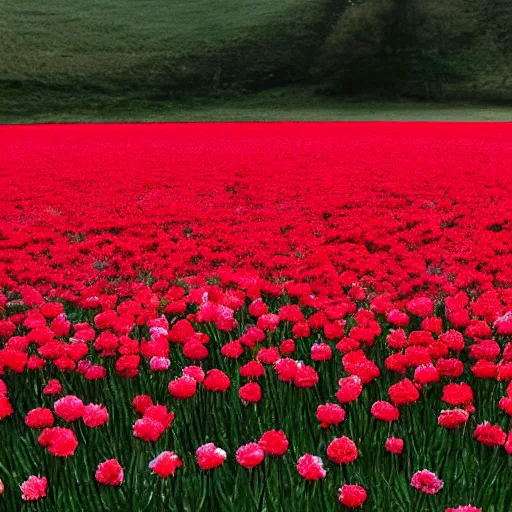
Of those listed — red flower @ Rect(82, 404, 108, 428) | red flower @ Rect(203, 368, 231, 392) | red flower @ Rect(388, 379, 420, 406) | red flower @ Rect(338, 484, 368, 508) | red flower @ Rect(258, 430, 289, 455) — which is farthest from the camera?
red flower @ Rect(203, 368, 231, 392)

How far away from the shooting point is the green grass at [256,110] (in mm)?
33969

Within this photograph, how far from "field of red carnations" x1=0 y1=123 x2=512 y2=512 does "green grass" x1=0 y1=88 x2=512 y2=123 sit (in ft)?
77.3

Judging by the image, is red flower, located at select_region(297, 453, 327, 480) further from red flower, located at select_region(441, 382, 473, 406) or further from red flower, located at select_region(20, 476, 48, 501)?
red flower, located at select_region(20, 476, 48, 501)

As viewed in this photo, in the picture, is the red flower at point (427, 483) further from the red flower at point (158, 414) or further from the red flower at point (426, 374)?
the red flower at point (158, 414)

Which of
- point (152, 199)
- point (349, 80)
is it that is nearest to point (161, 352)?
point (152, 199)

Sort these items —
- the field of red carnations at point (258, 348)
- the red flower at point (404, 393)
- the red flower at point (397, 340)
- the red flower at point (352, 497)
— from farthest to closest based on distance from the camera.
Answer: the red flower at point (397, 340), the red flower at point (404, 393), the field of red carnations at point (258, 348), the red flower at point (352, 497)

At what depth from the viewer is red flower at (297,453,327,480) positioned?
2.42 meters

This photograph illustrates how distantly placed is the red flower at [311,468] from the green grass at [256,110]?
3178cm

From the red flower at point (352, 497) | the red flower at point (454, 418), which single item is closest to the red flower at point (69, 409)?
the red flower at point (352, 497)

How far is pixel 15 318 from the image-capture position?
4418 mm

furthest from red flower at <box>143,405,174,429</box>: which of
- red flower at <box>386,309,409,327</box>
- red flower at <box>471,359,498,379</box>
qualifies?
red flower at <box>386,309,409,327</box>

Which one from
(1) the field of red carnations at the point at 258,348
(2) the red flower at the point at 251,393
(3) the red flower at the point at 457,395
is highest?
(3) the red flower at the point at 457,395

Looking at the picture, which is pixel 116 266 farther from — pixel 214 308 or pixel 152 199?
pixel 152 199

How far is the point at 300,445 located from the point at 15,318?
2.33 meters
